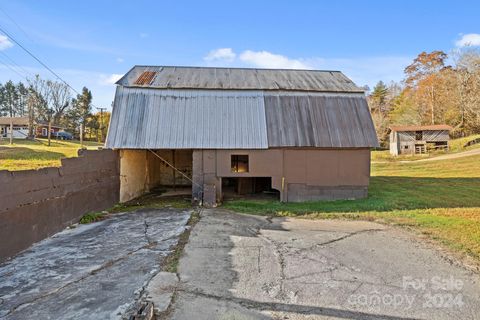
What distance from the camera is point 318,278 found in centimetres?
549

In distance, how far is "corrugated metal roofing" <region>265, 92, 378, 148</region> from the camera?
12492mm

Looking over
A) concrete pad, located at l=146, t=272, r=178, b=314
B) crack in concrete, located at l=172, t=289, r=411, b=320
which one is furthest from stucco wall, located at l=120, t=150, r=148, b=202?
crack in concrete, located at l=172, t=289, r=411, b=320

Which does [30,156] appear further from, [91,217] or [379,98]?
[379,98]

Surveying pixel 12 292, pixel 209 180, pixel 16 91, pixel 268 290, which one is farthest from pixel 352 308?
pixel 16 91

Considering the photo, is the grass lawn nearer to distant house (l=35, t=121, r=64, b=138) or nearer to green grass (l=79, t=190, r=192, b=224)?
green grass (l=79, t=190, r=192, b=224)

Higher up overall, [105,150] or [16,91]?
[16,91]

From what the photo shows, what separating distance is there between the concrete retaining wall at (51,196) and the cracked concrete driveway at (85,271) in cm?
35

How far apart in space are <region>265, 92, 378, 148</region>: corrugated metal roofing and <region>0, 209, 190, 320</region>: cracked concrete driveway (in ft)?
19.8

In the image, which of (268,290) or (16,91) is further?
(16,91)

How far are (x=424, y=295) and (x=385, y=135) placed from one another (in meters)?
49.5

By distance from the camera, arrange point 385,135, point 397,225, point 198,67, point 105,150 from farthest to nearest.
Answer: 1. point 385,135
2. point 198,67
3. point 105,150
4. point 397,225

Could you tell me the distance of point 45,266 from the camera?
5.85 m

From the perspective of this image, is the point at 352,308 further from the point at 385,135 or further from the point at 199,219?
the point at 385,135

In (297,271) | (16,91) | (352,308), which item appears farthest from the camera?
(16,91)
